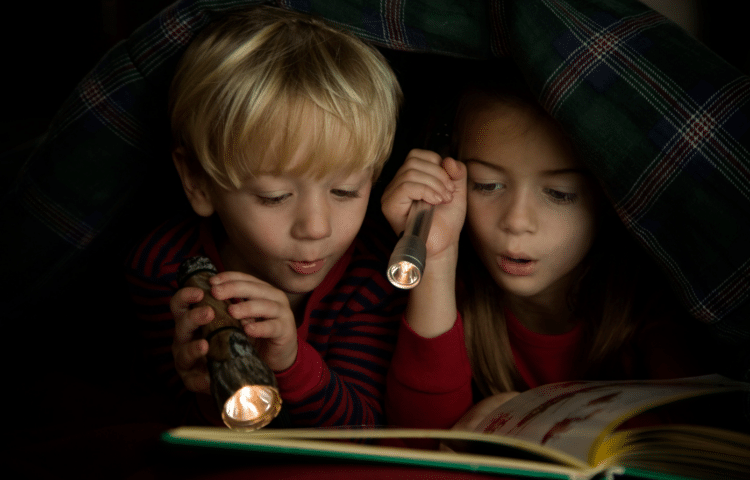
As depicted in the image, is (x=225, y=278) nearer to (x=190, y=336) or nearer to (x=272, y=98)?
(x=190, y=336)

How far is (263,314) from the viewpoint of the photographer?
0.61 meters

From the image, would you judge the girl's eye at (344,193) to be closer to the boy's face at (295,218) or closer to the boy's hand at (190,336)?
the boy's face at (295,218)

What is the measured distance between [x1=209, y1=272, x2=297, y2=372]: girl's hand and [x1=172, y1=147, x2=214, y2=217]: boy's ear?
0.69 feet

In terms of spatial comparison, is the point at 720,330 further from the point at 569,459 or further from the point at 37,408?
the point at 37,408

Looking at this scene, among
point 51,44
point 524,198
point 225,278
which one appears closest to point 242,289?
point 225,278

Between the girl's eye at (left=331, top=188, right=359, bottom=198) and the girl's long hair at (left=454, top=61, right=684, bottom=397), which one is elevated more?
the girl's eye at (left=331, top=188, right=359, bottom=198)

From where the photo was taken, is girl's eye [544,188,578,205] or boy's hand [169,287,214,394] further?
girl's eye [544,188,578,205]

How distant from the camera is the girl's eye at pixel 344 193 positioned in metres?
0.74

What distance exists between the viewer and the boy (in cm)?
69

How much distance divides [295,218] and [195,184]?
0.58ft

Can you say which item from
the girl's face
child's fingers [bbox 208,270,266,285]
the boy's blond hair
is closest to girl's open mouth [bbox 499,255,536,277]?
the girl's face

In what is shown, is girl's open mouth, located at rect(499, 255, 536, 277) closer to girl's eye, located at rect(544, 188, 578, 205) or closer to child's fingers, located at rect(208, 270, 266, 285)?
girl's eye, located at rect(544, 188, 578, 205)

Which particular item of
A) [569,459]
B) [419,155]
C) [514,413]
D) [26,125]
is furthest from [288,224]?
[26,125]

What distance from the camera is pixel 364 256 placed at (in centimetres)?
91
